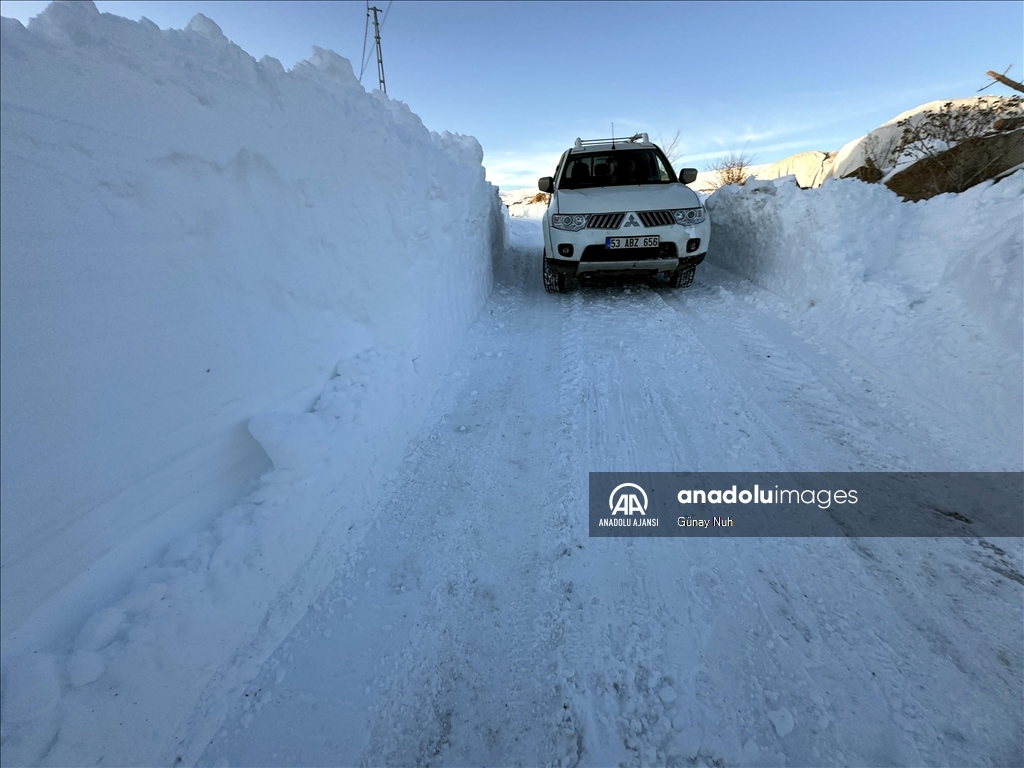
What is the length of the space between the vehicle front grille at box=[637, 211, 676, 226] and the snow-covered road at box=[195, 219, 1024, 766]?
2885 millimetres

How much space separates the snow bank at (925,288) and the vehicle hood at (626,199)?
142cm

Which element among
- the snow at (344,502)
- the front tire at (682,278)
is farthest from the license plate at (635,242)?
the snow at (344,502)

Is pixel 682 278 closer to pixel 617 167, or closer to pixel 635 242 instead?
pixel 635 242

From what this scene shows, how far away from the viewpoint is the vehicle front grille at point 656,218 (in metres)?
5.27

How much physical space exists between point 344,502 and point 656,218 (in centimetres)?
463

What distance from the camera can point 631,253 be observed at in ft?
17.6

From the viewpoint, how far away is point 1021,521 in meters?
2.30

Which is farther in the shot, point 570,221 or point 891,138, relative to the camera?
point 891,138

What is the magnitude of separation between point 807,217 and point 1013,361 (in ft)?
9.86

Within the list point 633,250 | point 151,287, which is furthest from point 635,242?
point 151,287

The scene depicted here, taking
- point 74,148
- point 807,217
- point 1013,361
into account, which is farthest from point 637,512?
point 807,217

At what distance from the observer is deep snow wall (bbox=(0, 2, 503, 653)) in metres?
1.54

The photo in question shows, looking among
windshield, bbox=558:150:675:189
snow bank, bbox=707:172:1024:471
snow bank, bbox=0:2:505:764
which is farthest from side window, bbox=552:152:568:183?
snow bank, bbox=0:2:505:764

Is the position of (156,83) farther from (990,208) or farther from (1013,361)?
(990,208)
